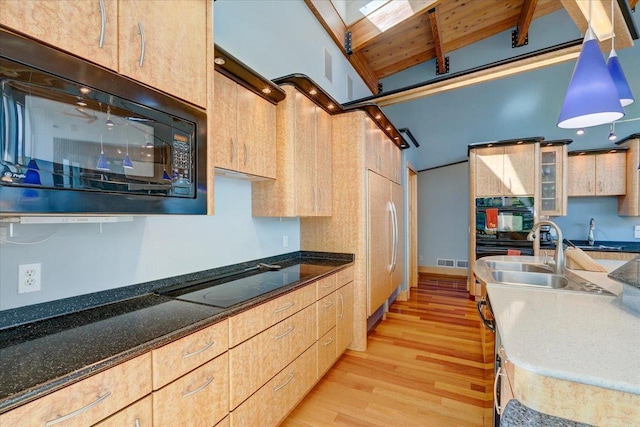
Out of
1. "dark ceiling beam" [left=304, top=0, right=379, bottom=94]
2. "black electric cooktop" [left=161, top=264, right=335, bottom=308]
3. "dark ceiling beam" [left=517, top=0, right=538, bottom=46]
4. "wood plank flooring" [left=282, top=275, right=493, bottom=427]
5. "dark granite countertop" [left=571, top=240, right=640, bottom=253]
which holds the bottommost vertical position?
"wood plank flooring" [left=282, top=275, right=493, bottom=427]

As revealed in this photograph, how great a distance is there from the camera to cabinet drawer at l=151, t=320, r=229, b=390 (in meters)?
1.05

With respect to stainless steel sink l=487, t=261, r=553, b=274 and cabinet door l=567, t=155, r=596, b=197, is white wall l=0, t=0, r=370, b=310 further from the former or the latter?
cabinet door l=567, t=155, r=596, b=197

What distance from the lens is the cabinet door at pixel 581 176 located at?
4.74 m

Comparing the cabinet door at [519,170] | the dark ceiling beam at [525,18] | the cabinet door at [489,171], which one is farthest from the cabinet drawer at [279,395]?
the dark ceiling beam at [525,18]

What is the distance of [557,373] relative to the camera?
0.78 metres

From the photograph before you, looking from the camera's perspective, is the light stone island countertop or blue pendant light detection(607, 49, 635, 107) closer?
the light stone island countertop

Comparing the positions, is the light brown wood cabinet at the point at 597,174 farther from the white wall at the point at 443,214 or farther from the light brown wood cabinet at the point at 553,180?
the white wall at the point at 443,214

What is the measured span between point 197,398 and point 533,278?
7.66 feet

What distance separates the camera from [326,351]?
2.31m

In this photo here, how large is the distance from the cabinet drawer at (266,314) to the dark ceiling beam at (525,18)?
5967mm

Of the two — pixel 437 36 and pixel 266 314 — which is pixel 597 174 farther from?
pixel 266 314

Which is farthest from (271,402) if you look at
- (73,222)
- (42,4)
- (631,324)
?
(42,4)

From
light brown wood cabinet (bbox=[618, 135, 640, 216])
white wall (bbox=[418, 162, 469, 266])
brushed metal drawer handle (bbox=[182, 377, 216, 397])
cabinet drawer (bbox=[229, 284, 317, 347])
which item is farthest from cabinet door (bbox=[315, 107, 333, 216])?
light brown wood cabinet (bbox=[618, 135, 640, 216])

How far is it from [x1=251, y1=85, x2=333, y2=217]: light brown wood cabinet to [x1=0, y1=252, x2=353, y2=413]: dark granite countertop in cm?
93
